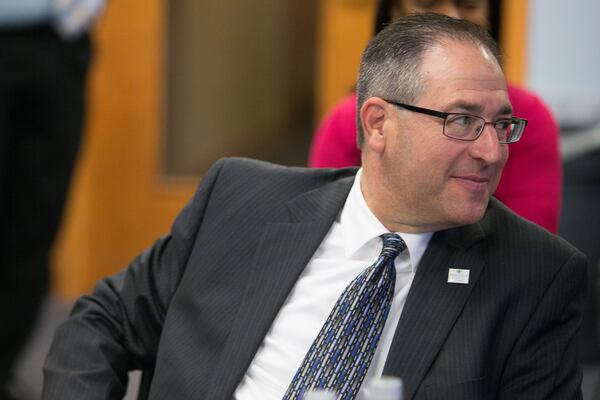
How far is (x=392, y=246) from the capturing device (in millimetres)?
2250

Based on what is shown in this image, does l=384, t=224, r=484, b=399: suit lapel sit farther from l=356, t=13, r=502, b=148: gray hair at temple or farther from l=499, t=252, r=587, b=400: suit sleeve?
l=356, t=13, r=502, b=148: gray hair at temple

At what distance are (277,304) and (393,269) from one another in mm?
255

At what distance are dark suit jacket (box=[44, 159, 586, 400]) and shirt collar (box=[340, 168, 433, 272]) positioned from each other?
0.09 ft

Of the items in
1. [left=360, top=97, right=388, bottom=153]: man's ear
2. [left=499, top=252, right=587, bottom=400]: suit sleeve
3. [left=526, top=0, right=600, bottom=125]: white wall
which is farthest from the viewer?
[left=526, top=0, right=600, bottom=125]: white wall

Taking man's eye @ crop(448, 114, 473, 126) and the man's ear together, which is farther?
the man's ear

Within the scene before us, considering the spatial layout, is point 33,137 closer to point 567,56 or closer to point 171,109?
point 171,109

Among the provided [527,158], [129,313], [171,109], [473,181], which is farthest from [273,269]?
[171,109]

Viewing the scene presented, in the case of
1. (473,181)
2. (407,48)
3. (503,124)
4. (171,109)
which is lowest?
(171,109)

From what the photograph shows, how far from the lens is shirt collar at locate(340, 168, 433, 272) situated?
2279 mm

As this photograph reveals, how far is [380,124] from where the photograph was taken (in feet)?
7.57

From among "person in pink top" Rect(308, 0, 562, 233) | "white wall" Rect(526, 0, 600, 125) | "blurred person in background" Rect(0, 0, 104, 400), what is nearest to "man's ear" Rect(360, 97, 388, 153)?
"person in pink top" Rect(308, 0, 562, 233)

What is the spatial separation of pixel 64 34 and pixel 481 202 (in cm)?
247

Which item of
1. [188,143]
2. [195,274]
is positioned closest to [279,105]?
[188,143]

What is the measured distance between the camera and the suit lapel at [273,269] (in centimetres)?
225
